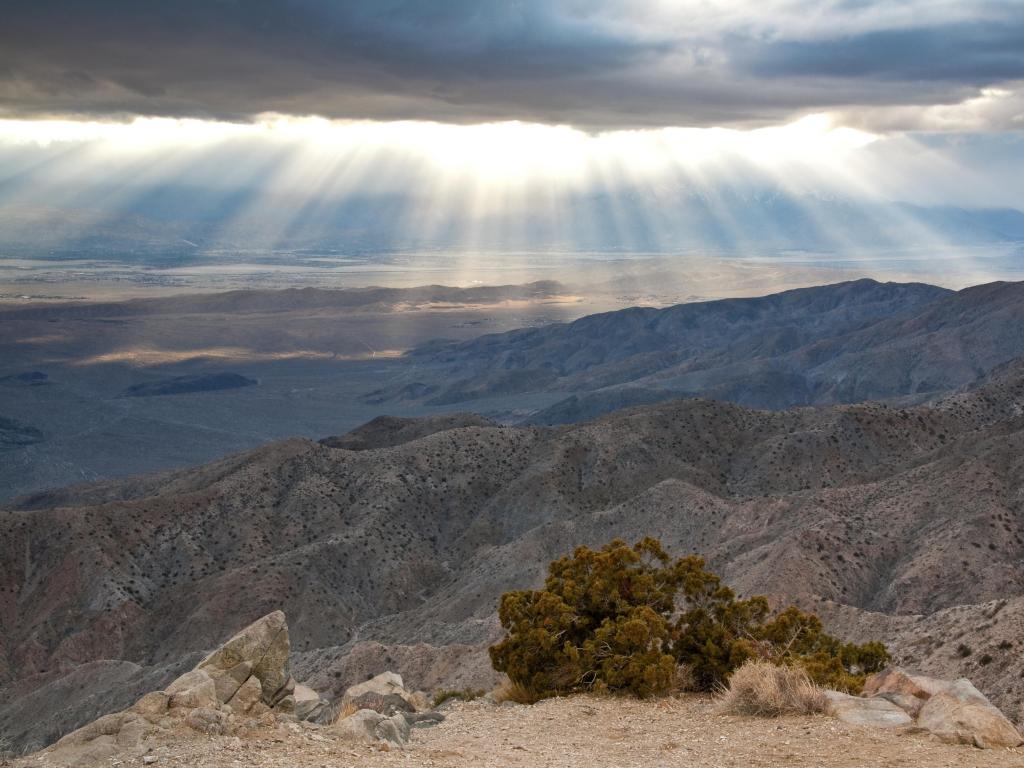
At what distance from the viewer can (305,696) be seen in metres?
27.0

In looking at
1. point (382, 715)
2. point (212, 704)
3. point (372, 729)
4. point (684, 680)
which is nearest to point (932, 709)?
point (684, 680)

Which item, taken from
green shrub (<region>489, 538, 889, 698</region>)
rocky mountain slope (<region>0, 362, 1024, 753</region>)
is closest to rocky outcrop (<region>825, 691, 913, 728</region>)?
green shrub (<region>489, 538, 889, 698</region>)

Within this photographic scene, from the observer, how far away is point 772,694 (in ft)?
59.6

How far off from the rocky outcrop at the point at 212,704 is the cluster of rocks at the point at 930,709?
31.7 feet

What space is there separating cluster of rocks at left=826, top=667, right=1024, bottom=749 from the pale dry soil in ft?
1.01

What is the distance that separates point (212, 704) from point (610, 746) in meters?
6.41

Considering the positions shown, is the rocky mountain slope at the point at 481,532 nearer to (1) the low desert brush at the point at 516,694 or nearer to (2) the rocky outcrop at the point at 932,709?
(2) the rocky outcrop at the point at 932,709

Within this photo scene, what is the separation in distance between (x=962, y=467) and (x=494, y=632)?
1266 inches

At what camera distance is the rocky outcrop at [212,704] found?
15094 mm

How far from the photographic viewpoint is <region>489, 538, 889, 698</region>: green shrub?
21375 mm

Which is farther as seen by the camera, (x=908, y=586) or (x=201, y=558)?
(x=201, y=558)

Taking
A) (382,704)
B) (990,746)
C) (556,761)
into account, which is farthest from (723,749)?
(382,704)

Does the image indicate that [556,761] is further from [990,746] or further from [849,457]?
[849,457]

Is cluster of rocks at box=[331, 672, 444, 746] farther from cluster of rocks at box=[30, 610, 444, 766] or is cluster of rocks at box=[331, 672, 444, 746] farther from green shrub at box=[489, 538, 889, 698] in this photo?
green shrub at box=[489, 538, 889, 698]
